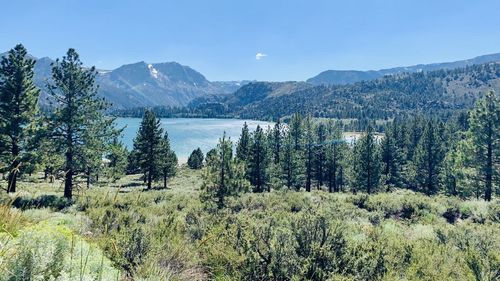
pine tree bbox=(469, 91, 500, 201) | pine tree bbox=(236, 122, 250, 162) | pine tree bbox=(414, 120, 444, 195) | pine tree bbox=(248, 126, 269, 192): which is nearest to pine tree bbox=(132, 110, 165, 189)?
pine tree bbox=(236, 122, 250, 162)

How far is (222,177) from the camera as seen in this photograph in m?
21.5

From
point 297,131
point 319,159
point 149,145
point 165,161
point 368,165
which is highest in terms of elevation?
point 297,131

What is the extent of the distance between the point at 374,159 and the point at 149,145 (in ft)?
112

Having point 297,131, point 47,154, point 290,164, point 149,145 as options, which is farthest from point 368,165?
point 47,154

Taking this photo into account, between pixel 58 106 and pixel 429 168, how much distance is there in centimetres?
5508

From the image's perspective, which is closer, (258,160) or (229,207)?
(229,207)

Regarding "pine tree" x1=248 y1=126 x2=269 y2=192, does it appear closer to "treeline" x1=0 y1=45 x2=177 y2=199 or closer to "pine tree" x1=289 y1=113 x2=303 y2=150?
"pine tree" x1=289 y1=113 x2=303 y2=150

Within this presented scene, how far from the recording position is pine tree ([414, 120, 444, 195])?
57.5 metres

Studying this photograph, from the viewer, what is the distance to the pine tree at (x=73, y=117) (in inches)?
949

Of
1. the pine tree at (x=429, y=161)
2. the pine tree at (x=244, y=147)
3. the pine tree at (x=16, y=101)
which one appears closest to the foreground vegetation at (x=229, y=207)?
the pine tree at (x=16, y=101)

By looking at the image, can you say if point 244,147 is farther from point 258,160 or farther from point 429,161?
point 429,161

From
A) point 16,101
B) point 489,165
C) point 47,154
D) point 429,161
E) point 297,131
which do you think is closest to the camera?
point 47,154

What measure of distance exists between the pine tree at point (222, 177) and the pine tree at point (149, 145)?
25316mm

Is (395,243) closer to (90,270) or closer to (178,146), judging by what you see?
(90,270)
